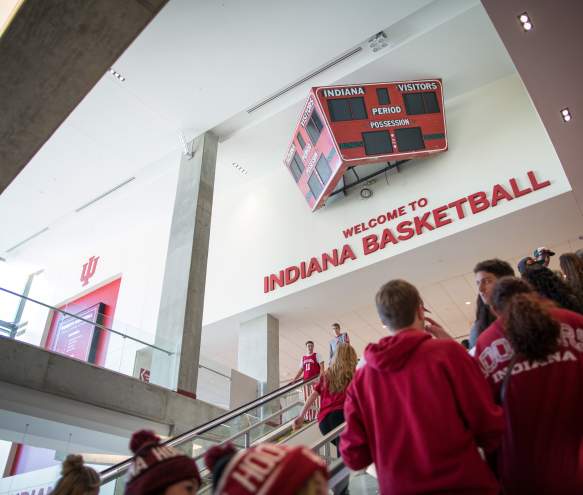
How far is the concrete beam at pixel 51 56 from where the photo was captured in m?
4.78

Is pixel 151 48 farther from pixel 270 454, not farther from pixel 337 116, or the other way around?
pixel 270 454

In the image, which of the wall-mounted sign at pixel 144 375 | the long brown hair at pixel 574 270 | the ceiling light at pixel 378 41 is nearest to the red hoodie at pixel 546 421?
the long brown hair at pixel 574 270

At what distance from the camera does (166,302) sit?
36.2ft

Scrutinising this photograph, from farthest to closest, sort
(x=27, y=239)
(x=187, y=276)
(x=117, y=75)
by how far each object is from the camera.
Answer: (x=27, y=239) → (x=117, y=75) → (x=187, y=276)

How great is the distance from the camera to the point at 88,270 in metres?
19.2

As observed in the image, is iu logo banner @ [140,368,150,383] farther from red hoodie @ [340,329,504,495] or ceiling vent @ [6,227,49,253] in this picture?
ceiling vent @ [6,227,49,253]

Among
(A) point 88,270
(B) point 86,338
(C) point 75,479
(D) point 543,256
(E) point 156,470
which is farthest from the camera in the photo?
(A) point 88,270

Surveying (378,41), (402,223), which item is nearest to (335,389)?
(402,223)

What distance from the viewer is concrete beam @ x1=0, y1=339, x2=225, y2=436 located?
6.77 meters

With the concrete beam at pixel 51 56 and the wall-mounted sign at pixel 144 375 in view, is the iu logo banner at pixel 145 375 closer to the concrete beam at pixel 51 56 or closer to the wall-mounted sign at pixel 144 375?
the wall-mounted sign at pixel 144 375

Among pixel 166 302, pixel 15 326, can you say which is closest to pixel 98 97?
pixel 166 302

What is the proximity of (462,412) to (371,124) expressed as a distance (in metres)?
10.2

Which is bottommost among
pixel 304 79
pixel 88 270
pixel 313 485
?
pixel 313 485

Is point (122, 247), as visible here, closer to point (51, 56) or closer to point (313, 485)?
point (51, 56)
